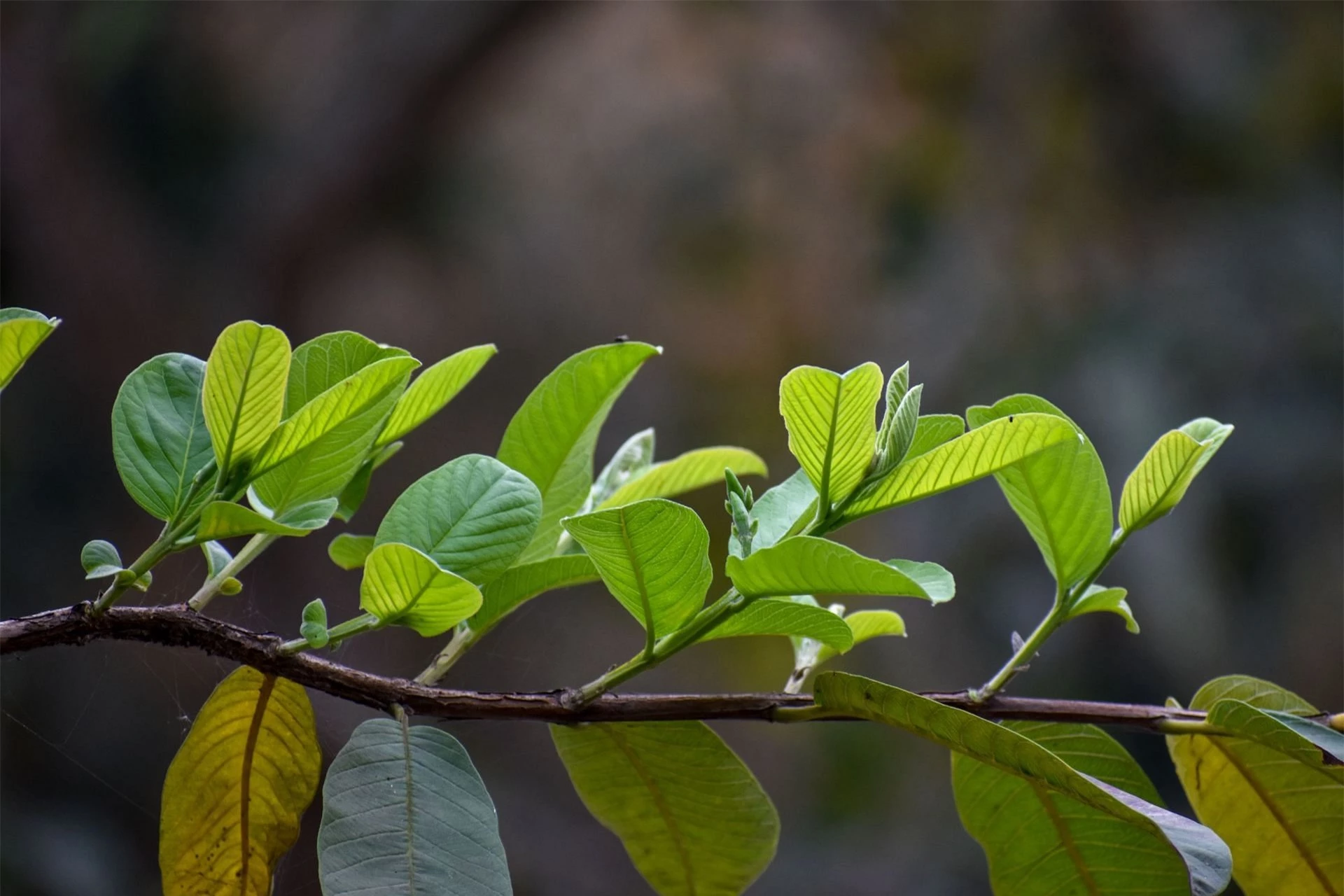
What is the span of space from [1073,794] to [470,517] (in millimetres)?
234

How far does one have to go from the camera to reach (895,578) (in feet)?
1.02

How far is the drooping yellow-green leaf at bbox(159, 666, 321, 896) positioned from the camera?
376 millimetres

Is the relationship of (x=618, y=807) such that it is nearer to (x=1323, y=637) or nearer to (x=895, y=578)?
(x=895, y=578)

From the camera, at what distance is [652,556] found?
12.9 inches

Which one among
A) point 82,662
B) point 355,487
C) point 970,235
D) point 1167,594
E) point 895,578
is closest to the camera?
point 895,578

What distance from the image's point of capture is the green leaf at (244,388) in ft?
1.05

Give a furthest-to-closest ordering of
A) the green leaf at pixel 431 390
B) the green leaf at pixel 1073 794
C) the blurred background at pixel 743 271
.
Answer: the blurred background at pixel 743 271 → the green leaf at pixel 431 390 → the green leaf at pixel 1073 794

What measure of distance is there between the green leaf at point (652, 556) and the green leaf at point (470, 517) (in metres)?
0.04

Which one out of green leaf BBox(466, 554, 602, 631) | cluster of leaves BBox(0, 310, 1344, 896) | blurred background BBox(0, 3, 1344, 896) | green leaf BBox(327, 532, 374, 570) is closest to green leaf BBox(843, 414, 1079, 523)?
cluster of leaves BBox(0, 310, 1344, 896)

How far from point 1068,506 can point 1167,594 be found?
1697mm

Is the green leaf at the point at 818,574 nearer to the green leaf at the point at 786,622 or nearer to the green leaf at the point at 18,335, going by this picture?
the green leaf at the point at 786,622

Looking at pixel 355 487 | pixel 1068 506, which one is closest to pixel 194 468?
pixel 355 487

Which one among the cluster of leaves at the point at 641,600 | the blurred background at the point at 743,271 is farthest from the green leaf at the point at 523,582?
the blurred background at the point at 743,271

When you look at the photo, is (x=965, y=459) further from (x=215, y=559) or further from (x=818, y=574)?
(x=215, y=559)
